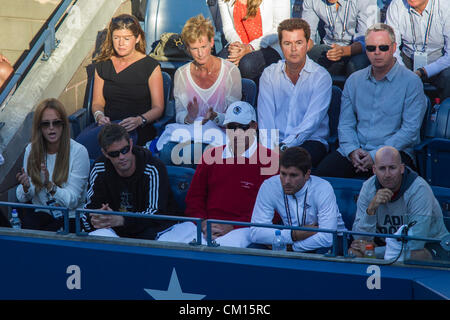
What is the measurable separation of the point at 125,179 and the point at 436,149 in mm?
1980

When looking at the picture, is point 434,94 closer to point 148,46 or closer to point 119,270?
point 148,46

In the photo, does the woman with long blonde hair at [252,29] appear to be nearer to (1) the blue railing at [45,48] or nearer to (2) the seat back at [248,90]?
(2) the seat back at [248,90]

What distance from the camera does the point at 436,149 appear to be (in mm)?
4977

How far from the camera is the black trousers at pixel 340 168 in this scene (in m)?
4.96

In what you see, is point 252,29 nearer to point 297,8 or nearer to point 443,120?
point 297,8

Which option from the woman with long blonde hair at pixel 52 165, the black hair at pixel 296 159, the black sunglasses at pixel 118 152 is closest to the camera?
the black hair at pixel 296 159

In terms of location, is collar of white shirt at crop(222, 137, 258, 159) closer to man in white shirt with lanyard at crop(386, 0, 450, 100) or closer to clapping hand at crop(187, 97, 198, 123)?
clapping hand at crop(187, 97, 198, 123)

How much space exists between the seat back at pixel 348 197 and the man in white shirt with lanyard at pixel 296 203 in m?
0.19

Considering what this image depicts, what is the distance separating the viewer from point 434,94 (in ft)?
18.7

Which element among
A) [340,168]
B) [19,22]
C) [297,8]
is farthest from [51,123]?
[297,8]

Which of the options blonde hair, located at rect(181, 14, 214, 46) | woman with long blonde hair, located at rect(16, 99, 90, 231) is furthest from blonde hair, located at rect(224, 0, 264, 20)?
woman with long blonde hair, located at rect(16, 99, 90, 231)

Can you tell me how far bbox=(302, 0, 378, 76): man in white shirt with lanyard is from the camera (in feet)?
19.2

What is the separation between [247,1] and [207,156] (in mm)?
1760

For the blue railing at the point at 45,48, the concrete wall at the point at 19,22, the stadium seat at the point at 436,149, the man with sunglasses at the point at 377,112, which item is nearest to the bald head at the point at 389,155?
the man with sunglasses at the point at 377,112
